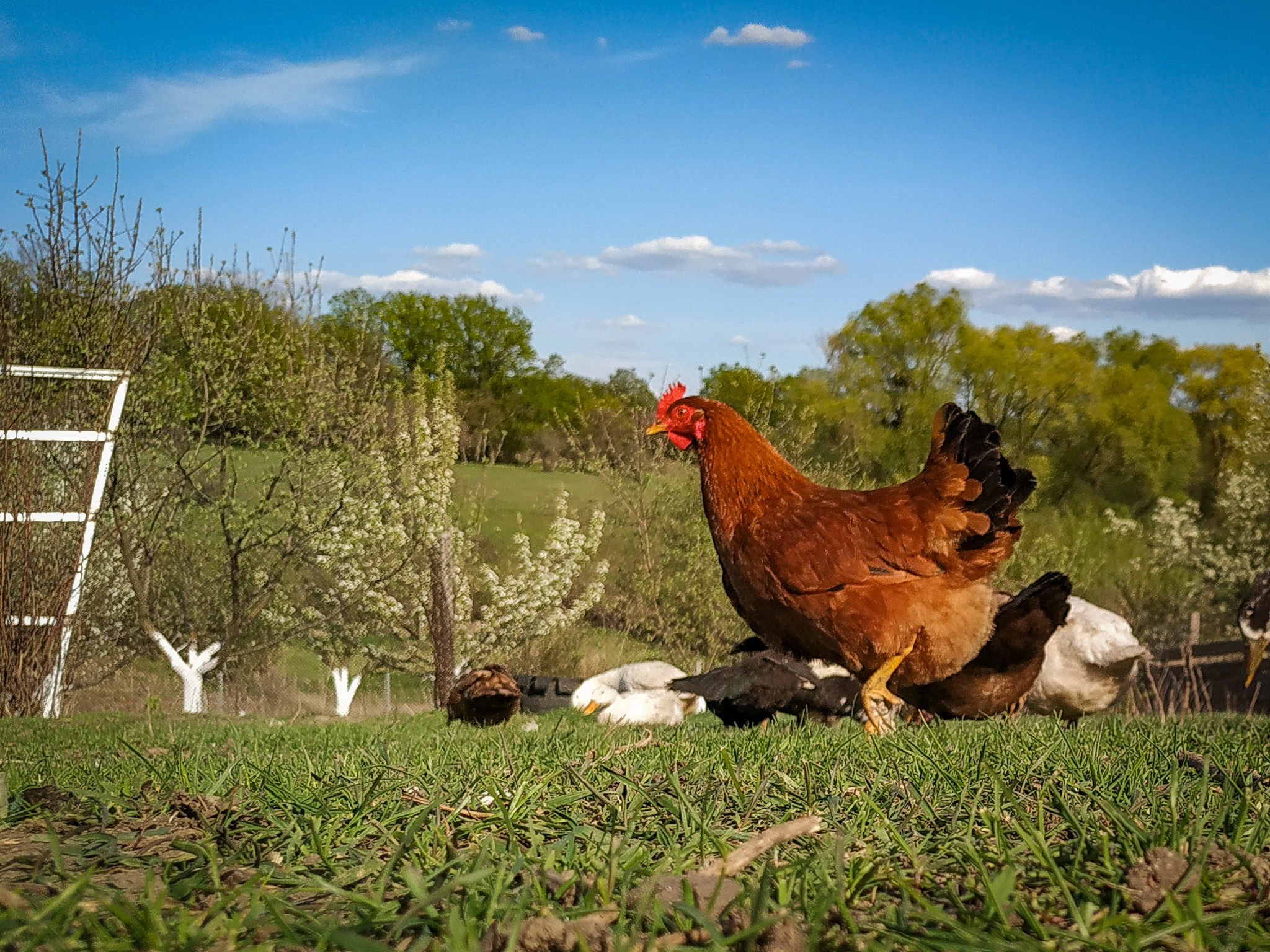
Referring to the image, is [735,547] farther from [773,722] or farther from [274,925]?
[274,925]

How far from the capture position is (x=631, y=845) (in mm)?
1936

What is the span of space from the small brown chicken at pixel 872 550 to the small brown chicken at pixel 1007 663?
1.00ft

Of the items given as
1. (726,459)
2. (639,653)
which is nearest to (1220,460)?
(639,653)

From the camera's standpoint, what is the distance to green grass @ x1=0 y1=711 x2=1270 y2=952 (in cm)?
148

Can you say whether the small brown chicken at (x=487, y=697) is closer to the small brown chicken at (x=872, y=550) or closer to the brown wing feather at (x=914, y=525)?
the small brown chicken at (x=872, y=550)

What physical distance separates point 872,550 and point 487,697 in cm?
300

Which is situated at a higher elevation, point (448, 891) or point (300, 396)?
point (300, 396)

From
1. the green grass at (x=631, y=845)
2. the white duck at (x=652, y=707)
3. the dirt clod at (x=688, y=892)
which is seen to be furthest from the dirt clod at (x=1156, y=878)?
the white duck at (x=652, y=707)

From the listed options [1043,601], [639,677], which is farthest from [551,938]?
[639,677]

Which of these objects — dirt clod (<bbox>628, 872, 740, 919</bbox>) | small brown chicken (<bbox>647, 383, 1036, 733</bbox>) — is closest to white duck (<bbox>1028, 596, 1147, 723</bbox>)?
small brown chicken (<bbox>647, 383, 1036, 733</bbox>)

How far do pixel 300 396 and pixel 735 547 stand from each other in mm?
10471

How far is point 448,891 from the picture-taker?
156 cm

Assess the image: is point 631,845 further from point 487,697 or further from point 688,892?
point 487,697

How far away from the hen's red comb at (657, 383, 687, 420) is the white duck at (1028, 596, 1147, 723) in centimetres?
385
